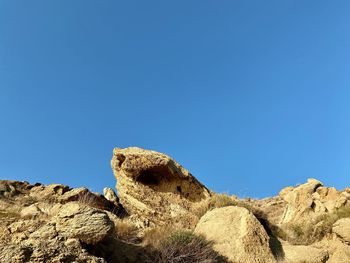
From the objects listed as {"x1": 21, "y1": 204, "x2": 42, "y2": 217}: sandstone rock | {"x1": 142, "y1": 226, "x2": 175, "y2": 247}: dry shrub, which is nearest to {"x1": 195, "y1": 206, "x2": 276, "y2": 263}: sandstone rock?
{"x1": 142, "y1": 226, "x2": 175, "y2": 247}: dry shrub

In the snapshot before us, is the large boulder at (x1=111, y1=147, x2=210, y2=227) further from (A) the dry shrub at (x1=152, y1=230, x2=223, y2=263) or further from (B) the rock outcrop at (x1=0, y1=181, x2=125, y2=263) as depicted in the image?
(B) the rock outcrop at (x1=0, y1=181, x2=125, y2=263)

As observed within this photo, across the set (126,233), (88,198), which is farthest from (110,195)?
(126,233)

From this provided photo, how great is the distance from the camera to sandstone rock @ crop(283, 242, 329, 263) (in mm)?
13258

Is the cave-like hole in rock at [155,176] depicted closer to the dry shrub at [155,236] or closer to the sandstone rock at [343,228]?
the dry shrub at [155,236]

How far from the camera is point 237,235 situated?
12.7m

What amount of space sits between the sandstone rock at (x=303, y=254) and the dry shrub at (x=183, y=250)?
3.12 meters

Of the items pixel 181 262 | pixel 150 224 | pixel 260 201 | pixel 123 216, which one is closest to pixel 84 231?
pixel 181 262

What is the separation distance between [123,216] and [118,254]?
6562 millimetres

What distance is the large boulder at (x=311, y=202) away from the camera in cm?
1781

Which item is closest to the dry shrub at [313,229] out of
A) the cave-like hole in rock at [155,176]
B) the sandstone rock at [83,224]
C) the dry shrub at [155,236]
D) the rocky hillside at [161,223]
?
the rocky hillside at [161,223]

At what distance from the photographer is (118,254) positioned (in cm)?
1002

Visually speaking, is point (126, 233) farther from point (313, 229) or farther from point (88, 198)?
point (313, 229)

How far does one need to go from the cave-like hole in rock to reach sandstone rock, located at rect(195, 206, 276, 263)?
3.63 metres

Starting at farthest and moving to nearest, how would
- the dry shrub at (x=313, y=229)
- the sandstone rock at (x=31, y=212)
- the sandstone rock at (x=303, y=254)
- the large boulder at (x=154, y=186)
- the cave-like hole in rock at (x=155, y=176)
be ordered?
1. the cave-like hole in rock at (x=155, y=176)
2. the large boulder at (x=154, y=186)
3. the dry shrub at (x=313, y=229)
4. the sandstone rock at (x=303, y=254)
5. the sandstone rock at (x=31, y=212)
